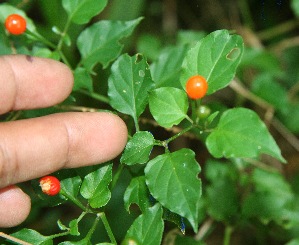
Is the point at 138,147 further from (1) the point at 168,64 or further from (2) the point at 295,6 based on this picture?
(2) the point at 295,6

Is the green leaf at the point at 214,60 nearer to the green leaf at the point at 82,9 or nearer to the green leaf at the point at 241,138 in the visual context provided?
the green leaf at the point at 241,138

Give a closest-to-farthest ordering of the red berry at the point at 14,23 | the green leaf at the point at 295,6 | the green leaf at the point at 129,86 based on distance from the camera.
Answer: the green leaf at the point at 129,86, the red berry at the point at 14,23, the green leaf at the point at 295,6

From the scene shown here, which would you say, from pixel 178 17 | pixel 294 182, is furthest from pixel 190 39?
pixel 294 182

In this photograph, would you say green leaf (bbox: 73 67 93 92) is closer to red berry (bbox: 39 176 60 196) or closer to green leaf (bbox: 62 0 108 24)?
green leaf (bbox: 62 0 108 24)

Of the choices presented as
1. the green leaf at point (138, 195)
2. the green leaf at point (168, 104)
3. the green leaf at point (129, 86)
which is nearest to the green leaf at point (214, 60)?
the green leaf at point (168, 104)

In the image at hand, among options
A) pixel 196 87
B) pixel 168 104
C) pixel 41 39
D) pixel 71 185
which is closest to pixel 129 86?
pixel 168 104

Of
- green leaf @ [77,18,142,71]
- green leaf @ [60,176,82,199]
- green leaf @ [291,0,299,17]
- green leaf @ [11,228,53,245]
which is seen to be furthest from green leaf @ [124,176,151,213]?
green leaf @ [291,0,299,17]
